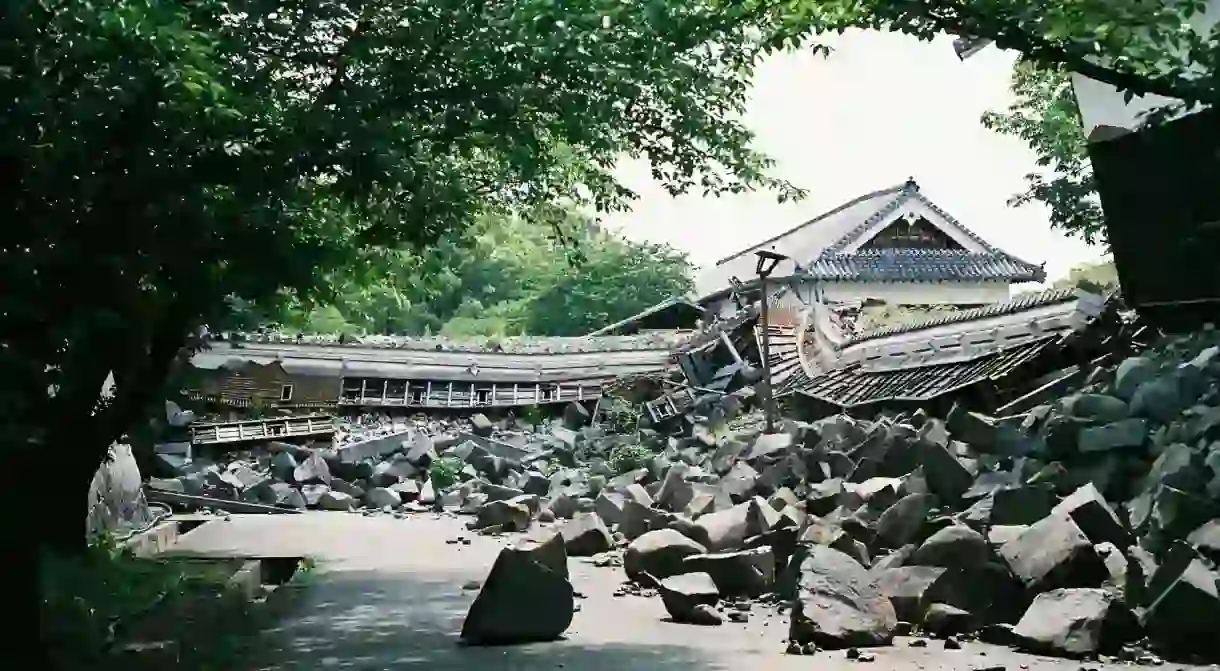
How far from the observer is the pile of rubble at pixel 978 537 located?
5734 millimetres

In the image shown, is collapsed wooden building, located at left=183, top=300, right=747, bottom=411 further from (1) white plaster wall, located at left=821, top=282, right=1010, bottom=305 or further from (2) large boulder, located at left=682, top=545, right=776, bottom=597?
(2) large boulder, located at left=682, top=545, right=776, bottom=597

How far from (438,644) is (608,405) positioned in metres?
16.1

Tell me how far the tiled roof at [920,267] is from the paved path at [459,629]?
12177mm

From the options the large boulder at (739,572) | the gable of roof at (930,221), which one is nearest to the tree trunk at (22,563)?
the large boulder at (739,572)

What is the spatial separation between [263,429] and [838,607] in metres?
18.9

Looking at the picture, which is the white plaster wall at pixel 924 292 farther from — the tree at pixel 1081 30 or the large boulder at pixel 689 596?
the tree at pixel 1081 30

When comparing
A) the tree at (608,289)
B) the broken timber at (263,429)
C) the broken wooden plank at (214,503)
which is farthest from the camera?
the tree at (608,289)

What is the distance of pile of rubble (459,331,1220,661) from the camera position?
5.73 metres

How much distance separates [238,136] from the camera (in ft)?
19.9

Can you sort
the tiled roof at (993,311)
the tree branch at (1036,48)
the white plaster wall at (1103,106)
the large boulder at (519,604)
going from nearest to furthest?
the tree branch at (1036,48)
the large boulder at (519,604)
the white plaster wall at (1103,106)
the tiled roof at (993,311)

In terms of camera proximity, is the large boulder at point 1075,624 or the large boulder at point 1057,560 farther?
the large boulder at point 1057,560

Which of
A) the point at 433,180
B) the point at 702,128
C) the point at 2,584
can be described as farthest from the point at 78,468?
the point at 702,128

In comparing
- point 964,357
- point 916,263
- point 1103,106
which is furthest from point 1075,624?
point 916,263

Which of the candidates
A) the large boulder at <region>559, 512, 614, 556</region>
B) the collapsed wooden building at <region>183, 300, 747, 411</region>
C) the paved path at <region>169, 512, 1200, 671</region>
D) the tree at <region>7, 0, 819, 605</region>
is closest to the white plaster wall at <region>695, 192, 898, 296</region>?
the collapsed wooden building at <region>183, 300, 747, 411</region>
